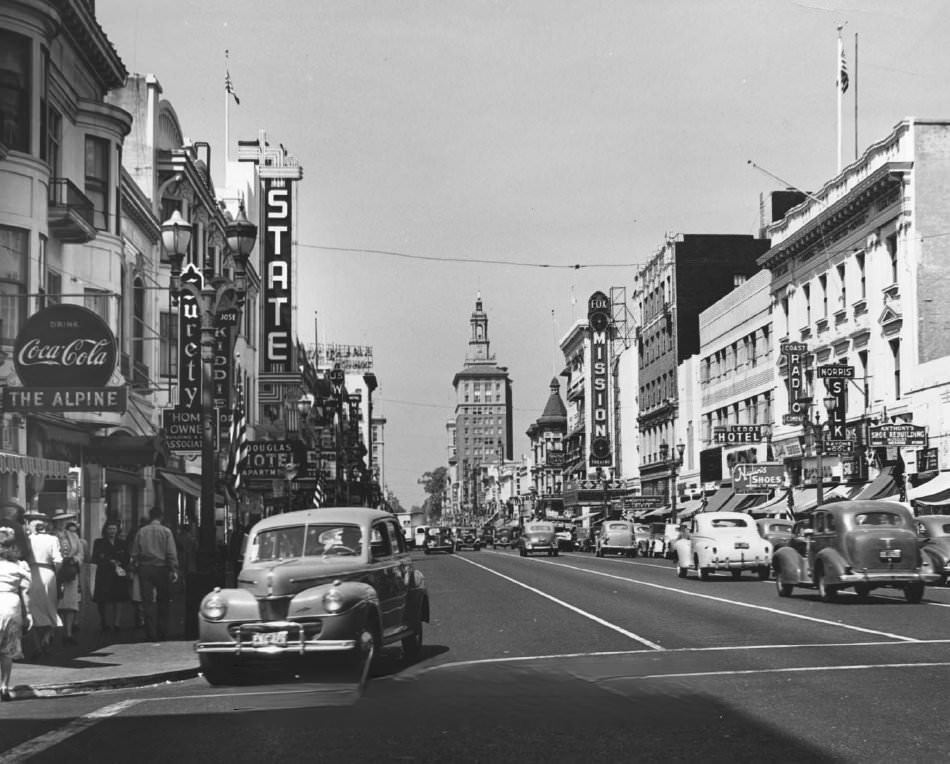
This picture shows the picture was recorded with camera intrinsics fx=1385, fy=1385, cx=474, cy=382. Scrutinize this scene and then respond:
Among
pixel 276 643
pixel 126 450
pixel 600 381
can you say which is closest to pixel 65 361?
pixel 276 643

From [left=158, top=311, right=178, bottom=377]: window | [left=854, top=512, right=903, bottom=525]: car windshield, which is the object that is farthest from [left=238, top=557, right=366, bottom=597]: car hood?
[left=158, top=311, right=178, bottom=377]: window

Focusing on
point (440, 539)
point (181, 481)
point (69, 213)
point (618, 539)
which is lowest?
point (440, 539)

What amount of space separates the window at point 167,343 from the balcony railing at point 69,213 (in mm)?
10480

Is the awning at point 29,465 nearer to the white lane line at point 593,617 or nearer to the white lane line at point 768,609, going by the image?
the white lane line at point 593,617

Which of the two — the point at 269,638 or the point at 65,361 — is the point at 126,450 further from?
the point at 269,638

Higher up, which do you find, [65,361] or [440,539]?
[65,361]

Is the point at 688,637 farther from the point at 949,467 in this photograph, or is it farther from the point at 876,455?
the point at 876,455

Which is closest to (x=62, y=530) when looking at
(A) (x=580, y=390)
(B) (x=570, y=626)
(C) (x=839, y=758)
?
(B) (x=570, y=626)

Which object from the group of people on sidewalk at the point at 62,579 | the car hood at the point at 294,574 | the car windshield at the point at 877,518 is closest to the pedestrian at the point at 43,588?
the group of people on sidewalk at the point at 62,579

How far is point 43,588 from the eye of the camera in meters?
17.7

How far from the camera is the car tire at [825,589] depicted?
26688 mm

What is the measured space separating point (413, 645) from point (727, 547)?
19.8m

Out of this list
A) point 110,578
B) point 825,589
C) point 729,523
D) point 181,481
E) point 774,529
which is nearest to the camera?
point 110,578

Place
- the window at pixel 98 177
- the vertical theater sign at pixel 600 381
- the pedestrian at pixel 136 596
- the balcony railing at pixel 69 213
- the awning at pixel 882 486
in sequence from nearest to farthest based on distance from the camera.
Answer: the pedestrian at pixel 136 596
the balcony railing at pixel 69 213
the window at pixel 98 177
the awning at pixel 882 486
the vertical theater sign at pixel 600 381
